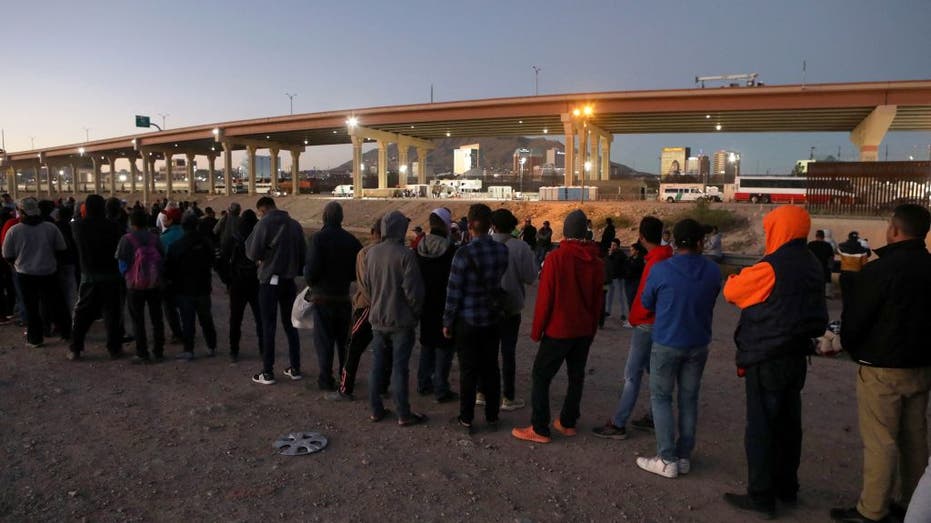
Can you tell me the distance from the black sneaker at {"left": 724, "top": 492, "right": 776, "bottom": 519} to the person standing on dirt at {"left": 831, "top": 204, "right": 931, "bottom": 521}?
49cm

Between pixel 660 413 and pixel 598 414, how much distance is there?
1358 mm

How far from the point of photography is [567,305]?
432cm

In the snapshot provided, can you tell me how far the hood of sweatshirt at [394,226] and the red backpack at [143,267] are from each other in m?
3.37

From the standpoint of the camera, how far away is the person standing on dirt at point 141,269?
251 inches

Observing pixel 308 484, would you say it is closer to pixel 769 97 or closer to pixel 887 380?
pixel 887 380

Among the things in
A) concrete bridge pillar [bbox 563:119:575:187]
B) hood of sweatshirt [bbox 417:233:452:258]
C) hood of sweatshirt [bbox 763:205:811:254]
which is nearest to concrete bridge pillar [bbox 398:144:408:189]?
concrete bridge pillar [bbox 563:119:575:187]

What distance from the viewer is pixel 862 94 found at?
33.0 meters

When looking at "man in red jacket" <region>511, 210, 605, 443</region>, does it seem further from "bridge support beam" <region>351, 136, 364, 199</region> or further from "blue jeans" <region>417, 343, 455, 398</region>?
"bridge support beam" <region>351, 136, 364, 199</region>

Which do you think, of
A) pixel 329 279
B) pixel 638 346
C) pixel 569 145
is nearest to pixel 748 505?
pixel 638 346

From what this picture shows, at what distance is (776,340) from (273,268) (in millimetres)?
4673

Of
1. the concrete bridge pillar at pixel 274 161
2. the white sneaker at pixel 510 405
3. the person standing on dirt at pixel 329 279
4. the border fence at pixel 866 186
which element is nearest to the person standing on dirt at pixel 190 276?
the person standing on dirt at pixel 329 279

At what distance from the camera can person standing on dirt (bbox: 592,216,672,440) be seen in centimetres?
439

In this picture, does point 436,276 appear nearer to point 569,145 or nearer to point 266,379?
point 266,379

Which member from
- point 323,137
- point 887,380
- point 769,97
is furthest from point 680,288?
point 323,137
